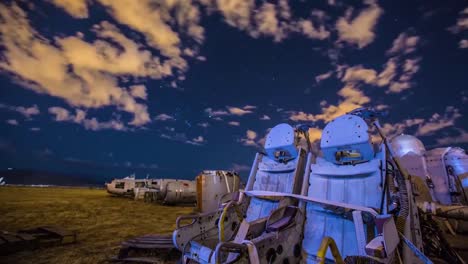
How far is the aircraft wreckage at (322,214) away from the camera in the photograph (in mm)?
2984

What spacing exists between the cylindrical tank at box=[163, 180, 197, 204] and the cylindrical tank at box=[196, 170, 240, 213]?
689 cm

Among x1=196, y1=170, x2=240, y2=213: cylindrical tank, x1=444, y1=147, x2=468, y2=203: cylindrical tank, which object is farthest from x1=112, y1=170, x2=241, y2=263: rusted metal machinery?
x1=444, y1=147, x2=468, y2=203: cylindrical tank

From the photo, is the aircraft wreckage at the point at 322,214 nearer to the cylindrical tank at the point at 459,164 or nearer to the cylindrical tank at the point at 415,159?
the cylindrical tank at the point at 415,159

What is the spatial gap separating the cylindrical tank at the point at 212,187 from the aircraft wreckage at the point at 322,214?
21.2ft

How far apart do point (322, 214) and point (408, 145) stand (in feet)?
36.2

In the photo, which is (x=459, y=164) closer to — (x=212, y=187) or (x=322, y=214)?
(x=322, y=214)

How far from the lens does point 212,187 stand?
41.2ft

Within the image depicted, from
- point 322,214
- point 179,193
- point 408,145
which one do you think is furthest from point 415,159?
point 179,193

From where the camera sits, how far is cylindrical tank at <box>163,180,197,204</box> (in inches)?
754

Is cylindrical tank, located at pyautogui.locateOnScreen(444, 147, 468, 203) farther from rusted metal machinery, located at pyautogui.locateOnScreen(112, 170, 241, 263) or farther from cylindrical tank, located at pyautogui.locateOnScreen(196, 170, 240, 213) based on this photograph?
cylindrical tank, located at pyautogui.locateOnScreen(196, 170, 240, 213)

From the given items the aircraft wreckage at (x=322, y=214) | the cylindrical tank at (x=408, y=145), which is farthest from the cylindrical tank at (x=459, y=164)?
the aircraft wreckage at (x=322, y=214)

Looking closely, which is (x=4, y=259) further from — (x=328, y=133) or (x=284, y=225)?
(x=328, y=133)

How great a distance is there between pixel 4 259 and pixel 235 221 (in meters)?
5.73

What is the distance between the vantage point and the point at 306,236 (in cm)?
397
